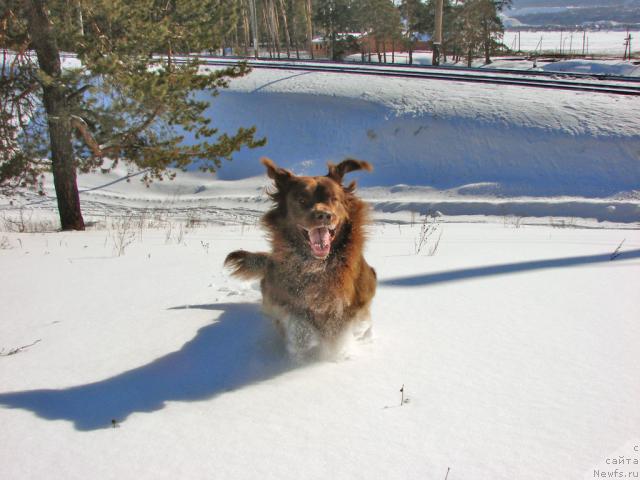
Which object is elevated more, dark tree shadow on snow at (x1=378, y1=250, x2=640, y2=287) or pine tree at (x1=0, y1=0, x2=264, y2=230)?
pine tree at (x1=0, y1=0, x2=264, y2=230)

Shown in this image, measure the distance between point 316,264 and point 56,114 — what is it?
25.5ft

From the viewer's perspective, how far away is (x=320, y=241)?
378 cm

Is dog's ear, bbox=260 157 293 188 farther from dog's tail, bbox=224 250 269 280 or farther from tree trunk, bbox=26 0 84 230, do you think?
tree trunk, bbox=26 0 84 230

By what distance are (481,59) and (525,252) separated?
110ft

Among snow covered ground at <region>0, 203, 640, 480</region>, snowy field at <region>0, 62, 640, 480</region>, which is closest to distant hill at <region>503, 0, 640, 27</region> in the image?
snowy field at <region>0, 62, 640, 480</region>

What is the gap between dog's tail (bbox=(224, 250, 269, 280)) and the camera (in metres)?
4.84

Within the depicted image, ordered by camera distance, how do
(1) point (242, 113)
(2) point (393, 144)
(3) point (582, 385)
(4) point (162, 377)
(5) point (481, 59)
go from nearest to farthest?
1. (3) point (582, 385)
2. (4) point (162, 377)
3. (2) point (393, 144)
4. (1) point (242, 113)
5. (5) point (481, 59)

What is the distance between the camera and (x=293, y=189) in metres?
4.05

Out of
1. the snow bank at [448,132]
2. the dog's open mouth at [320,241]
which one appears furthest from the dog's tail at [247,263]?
the snow bank at [448,132]

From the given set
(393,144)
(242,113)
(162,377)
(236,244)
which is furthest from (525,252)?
(242,113)

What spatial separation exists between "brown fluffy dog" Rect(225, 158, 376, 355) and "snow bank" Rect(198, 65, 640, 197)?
515 inches

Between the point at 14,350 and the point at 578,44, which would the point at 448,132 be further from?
the point at 578,44

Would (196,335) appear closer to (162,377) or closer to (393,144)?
(162,377)

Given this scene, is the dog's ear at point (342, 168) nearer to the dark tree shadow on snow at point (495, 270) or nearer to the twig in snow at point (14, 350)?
the dark tree shadow on snow at point (495, 270)
